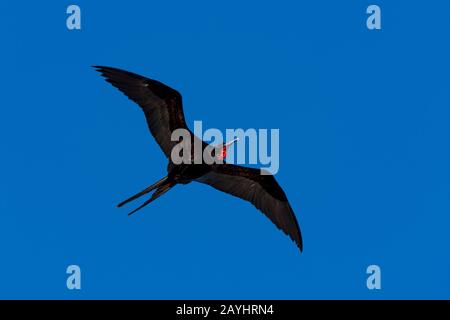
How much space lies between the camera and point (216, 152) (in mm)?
16359

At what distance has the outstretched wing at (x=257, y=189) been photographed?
17.0 metres

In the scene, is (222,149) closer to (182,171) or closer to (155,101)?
(182,171)

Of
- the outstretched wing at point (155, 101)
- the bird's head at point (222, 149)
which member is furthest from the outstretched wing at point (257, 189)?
the outstretched wing at point (155, 101)

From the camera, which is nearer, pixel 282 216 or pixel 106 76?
pixel 106 76

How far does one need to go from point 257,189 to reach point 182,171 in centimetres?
195

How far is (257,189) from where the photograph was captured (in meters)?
17.2

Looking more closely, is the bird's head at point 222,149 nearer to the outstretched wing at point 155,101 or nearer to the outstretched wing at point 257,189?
the outstretched wing at point 257,189

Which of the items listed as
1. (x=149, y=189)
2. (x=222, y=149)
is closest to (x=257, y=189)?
(x=222, y=149)

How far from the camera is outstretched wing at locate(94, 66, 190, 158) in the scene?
15.5m
